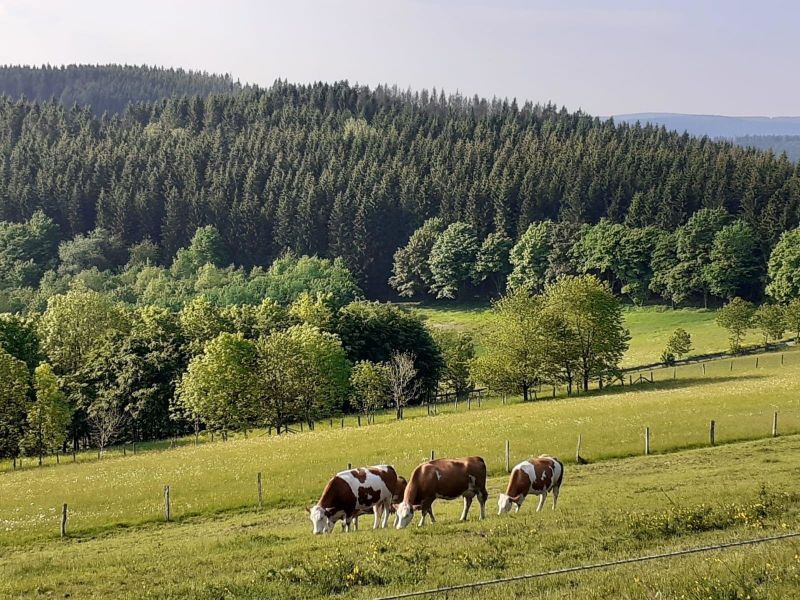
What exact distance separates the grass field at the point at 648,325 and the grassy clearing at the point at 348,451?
3812 centimetres

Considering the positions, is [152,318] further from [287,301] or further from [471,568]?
[471,568]

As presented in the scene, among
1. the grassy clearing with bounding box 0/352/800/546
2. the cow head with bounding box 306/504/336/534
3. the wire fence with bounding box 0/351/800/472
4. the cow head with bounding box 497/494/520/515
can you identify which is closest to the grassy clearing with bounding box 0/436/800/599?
the cow head with bounding box 306/504/336/534

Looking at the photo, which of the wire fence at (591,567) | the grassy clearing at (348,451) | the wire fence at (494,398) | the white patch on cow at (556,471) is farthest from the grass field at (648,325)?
the wire fence at (591,567)

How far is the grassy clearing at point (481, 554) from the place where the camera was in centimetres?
1451

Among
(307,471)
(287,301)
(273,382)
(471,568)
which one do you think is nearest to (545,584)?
(471,568)

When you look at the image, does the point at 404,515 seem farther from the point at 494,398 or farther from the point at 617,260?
the point at 617,260

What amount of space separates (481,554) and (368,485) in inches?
310

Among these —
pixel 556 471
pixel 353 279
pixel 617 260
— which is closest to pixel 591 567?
pixel 556 471

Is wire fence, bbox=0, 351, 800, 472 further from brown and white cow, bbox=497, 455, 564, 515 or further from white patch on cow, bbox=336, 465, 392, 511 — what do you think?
white patch on cow, bbox=336, 465, 392, 511

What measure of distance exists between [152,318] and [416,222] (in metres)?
112

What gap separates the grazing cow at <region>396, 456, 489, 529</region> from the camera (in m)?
24.6

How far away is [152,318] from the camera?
283ft

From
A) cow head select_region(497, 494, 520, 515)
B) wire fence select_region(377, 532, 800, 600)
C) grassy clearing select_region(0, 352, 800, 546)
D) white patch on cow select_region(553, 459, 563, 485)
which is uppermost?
wire fence select_region(377, 532, 800, 600)

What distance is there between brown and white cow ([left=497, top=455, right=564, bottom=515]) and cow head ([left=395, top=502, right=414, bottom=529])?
129 inches
